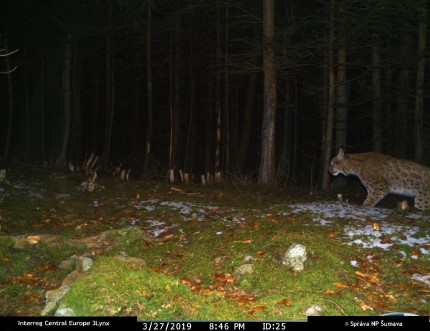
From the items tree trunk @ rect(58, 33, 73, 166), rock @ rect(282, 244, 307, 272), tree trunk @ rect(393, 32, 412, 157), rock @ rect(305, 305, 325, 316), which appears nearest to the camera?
rock @ rect(305, 305, 325, 316)

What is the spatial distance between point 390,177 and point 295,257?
686cm

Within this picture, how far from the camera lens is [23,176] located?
1375 centimetres

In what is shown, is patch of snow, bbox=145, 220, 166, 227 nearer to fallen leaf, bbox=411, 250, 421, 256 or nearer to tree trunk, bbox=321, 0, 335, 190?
fallen leaf, bbox=411, 250, 421, 256

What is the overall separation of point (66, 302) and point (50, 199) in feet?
22.4

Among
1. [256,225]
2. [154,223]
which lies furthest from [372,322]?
[154,223]

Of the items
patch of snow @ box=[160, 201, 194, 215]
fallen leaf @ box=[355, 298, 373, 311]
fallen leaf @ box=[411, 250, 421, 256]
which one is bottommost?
fallen leaf @ box=[355, 298, 373, 311]

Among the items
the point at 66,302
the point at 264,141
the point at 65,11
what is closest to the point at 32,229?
the point at 66,302

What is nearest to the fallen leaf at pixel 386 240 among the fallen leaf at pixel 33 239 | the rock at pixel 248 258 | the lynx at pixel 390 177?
the rock at pixel 248 258

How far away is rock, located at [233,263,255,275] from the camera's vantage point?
5828 mm

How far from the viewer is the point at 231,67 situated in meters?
23.1

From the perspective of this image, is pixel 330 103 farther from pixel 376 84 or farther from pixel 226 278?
pixel 226 278

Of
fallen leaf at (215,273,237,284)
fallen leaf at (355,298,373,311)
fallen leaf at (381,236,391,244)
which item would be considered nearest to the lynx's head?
fallen leaf at (381,236,391,244)
